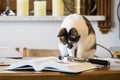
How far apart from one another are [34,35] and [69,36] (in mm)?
1509

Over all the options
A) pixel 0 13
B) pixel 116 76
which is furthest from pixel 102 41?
pixel 116 76

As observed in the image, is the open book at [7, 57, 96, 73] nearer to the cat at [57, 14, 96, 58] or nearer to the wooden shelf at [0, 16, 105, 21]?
the cat at [57, 14, 96, 58]

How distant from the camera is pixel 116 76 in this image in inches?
34.9

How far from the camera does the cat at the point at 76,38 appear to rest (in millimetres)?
1086

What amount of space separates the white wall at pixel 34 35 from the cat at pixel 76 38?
139 cm

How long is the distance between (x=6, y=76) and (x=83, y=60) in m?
0.37

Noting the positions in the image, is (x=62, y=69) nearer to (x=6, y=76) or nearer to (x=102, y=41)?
(x=6, y=76)

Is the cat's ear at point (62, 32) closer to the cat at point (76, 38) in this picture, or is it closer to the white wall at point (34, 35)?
the cat at point (76, 38)

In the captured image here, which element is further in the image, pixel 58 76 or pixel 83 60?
pixel 83 60

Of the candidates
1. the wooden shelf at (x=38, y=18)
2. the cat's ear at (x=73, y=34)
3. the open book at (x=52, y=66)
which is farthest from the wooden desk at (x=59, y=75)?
the wooden shelf at (x=38, y=18)

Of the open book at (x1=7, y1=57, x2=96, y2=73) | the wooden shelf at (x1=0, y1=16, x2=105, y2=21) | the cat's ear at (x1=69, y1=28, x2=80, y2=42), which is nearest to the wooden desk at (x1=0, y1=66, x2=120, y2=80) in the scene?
the open book at (x1=7, y1=57, x2=96, y2=73)

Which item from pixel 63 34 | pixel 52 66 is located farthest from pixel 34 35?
pixel 52 66

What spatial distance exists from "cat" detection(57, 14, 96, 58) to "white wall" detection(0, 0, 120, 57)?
1388 mm

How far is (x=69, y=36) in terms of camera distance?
1080mm
